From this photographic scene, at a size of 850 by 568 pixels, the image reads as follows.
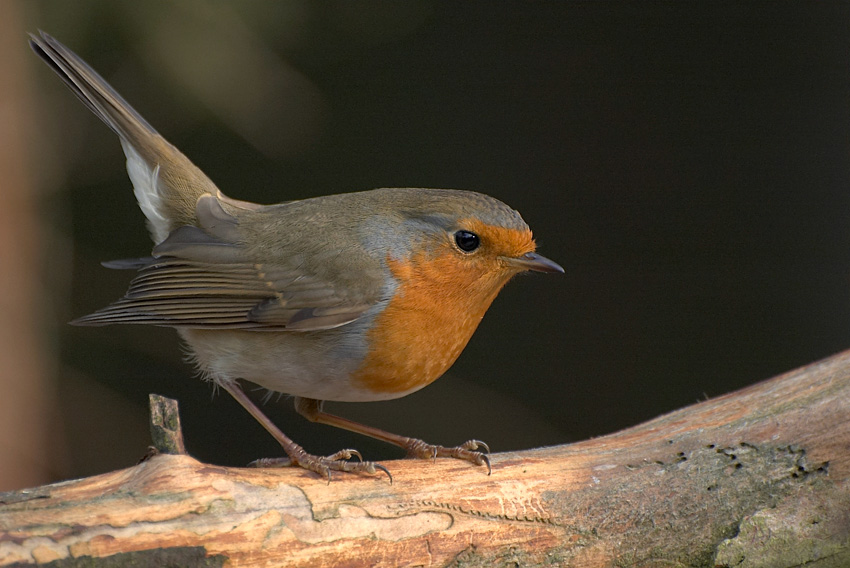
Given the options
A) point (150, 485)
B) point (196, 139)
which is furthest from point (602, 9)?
point (150, 485)

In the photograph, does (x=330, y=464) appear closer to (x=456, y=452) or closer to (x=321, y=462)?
(x=321, y=462)

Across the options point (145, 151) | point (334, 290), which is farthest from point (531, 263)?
point (145, 151)

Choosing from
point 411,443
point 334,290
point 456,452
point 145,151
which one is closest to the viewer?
point 456,452

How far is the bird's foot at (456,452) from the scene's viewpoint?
7.68 feet

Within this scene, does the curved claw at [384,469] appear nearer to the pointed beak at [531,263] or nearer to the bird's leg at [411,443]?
the bird's leg at [411,443]

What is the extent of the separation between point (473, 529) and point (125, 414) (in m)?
3.03

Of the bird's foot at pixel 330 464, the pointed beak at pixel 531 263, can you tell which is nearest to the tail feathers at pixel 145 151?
the bird's foot at pixel 330 464

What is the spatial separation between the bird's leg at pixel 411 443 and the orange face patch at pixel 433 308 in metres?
0.23

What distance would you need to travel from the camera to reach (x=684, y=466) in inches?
89.0

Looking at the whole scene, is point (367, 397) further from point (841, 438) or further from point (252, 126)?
point (252, 126)

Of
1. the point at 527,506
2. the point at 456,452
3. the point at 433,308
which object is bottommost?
the point at 527,506

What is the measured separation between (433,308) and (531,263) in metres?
0.36

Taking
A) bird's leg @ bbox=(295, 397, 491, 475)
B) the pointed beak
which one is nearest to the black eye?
the pointed beak

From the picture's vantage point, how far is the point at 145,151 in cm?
301
